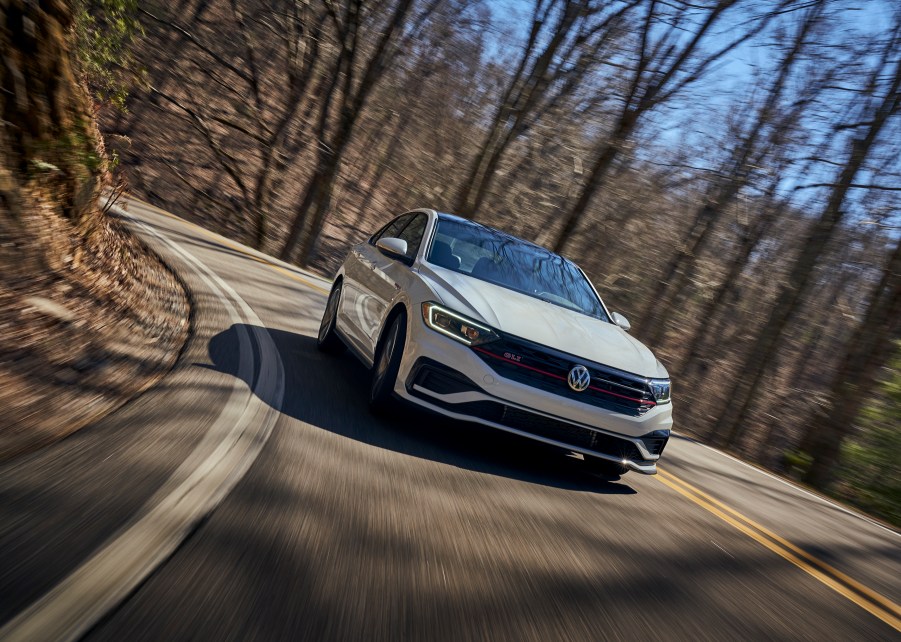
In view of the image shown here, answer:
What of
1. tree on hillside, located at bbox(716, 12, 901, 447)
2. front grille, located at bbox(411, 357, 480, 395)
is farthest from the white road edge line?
tree on hillside, located at bbox(716, 12, 901, 447)

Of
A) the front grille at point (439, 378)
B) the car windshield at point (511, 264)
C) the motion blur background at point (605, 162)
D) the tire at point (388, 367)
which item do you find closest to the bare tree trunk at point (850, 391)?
the motion blur background at point (605, 162)

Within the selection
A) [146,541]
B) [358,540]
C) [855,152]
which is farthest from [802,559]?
[855,152]

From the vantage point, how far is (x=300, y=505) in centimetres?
363

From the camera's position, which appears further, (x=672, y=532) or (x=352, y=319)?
(x=352, y=319)

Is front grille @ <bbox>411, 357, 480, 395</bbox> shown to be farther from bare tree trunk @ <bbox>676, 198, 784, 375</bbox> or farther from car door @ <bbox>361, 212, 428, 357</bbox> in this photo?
bare tree trunk @ <bbox>676, 198, 784, 375</bbox>

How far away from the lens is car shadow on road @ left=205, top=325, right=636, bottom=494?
5246 millimetres

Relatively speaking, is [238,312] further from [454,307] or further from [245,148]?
[245,148]

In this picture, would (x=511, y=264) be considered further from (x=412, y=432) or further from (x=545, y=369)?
(x=412, y=432)

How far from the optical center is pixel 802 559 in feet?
17.0

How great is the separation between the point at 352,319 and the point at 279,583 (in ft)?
14.8

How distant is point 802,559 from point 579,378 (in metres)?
1.96

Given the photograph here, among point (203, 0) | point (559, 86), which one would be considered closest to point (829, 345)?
point (559, 86)

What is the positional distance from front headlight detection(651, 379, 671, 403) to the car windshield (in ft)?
3.73

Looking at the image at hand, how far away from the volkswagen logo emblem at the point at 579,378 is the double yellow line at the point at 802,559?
5.57 feet
